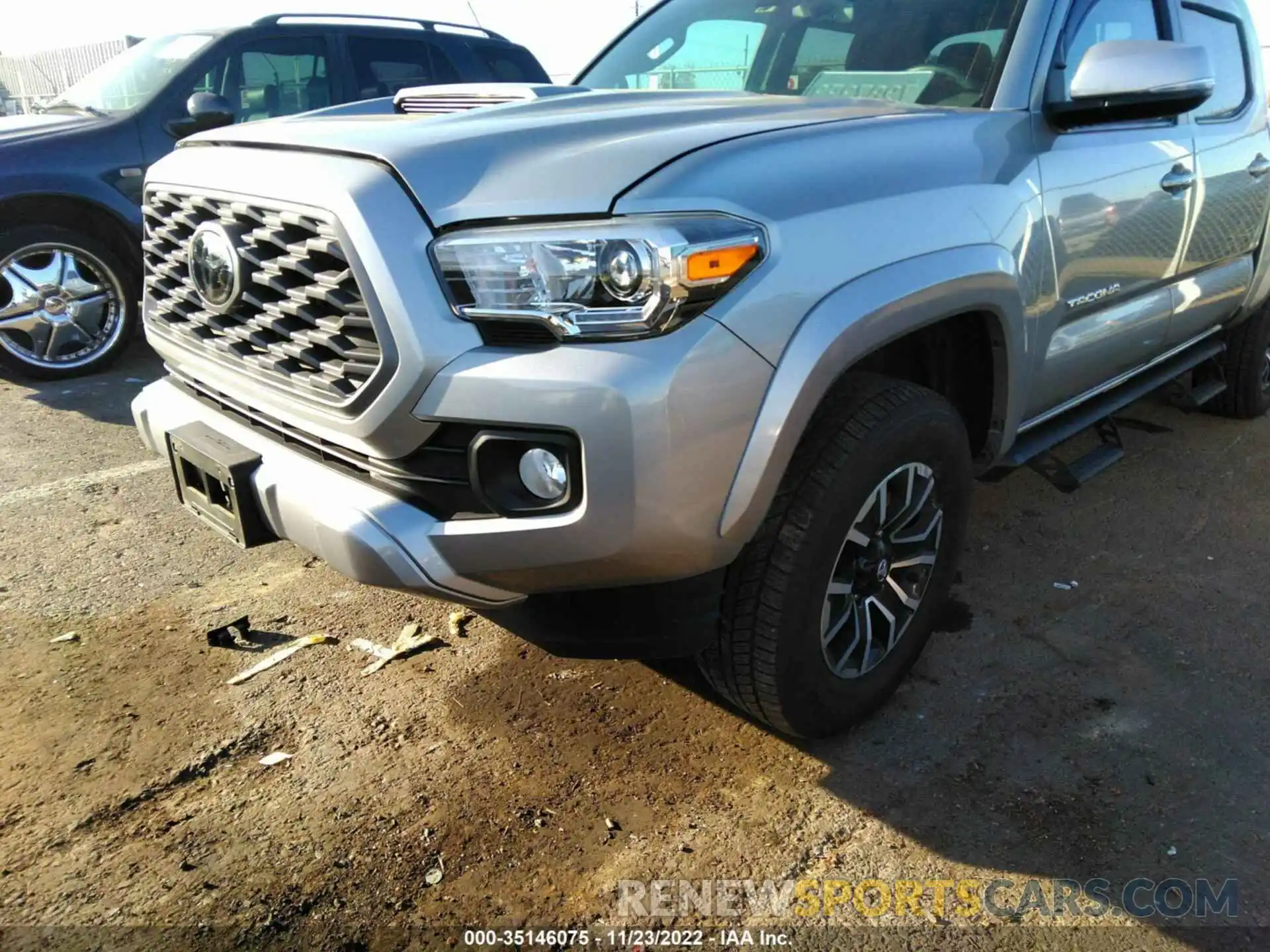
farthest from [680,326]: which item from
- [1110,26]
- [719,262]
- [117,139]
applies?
[117,139]

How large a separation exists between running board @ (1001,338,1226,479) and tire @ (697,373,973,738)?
1.93ft

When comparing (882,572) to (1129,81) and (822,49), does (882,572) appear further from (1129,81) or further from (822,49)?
(822,49)

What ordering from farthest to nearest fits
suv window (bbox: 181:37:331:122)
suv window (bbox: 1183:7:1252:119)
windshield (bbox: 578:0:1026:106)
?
1. suv window (bbox: 181:37:331:122)
2. suv window (bbox: 1183:7:1252:119)
3. windshield (bbox: 578:0:1026:106)

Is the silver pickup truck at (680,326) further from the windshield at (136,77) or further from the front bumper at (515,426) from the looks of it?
the windshield at (136,77)

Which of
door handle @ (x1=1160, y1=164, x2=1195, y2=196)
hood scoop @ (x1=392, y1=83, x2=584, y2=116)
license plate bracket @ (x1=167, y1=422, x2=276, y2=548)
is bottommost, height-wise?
license plate bracket @ (x1=167, y1=422, x2=276, y2=548)

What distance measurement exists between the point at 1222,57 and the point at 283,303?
392 cm

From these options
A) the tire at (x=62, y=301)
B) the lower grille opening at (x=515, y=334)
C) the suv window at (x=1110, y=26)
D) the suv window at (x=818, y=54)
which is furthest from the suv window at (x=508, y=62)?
the lower grille opening at (x=515, y=334)

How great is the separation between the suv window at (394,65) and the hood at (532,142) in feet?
13.9

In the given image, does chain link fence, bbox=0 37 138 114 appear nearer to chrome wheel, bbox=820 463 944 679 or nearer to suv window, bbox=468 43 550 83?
suv window, bbox=468 43 550 83

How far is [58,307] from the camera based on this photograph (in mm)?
5344

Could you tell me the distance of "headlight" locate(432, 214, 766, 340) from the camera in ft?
5.84

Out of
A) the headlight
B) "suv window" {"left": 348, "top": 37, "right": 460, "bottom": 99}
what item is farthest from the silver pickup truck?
"suv window" {"left": 348, "top": 37, "right": 460, "bottom": 99}

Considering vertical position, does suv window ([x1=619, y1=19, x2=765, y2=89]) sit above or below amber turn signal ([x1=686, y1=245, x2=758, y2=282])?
above

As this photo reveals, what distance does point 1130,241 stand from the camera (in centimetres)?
305
